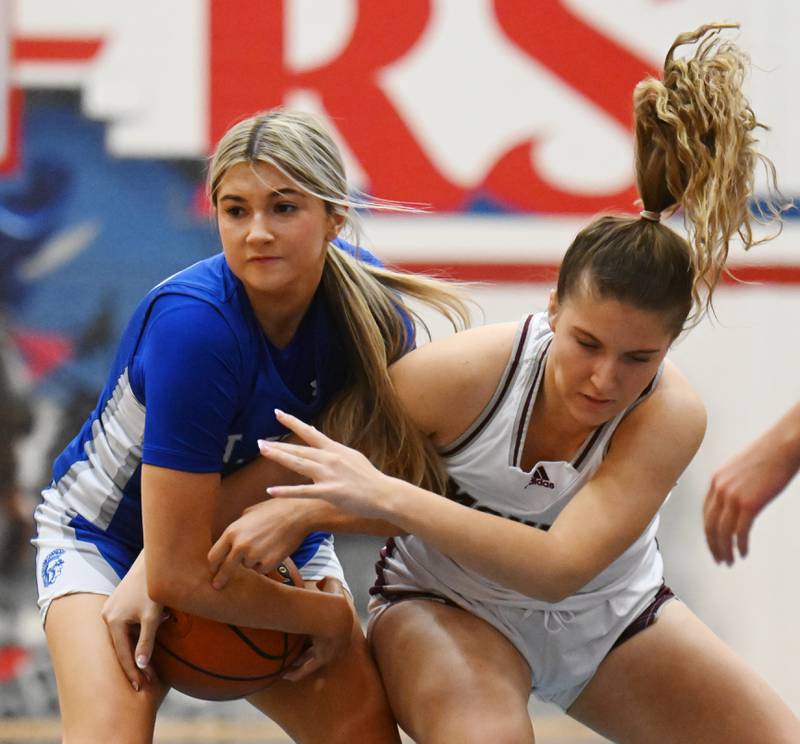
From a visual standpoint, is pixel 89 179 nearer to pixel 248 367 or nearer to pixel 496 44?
pixel 496 44

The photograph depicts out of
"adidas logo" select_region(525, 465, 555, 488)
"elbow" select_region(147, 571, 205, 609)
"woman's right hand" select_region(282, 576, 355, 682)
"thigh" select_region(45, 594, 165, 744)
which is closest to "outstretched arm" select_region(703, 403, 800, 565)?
"adidas logo" select_region(525, 465, 555, 488)

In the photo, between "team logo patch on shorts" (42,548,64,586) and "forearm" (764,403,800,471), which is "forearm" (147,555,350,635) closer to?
"team logo patch on shorts" (42,548,64,586)

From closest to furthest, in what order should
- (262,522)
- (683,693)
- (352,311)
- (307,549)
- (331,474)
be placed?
(331,474) < (262,522) < (352,311) < (683,693) < (307,549)

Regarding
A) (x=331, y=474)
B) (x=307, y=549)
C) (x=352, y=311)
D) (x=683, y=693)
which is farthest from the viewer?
(x=307, y=549)

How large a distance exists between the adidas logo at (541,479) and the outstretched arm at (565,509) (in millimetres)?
88

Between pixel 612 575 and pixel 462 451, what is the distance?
15.2 inches

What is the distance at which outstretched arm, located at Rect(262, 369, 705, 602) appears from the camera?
1882 millimetres

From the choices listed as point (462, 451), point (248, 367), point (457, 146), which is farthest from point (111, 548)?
point (457, 146)

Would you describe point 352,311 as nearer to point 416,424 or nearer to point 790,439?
point 416,424

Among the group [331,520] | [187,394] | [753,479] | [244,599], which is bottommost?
[244,599]

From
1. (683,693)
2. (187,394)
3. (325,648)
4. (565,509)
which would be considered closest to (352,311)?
(187,394)

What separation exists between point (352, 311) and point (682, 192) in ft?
1.92

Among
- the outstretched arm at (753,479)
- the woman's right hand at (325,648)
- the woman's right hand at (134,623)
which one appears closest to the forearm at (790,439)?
the outstretched arm at (753,479)

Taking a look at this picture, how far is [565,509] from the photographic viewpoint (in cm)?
204
